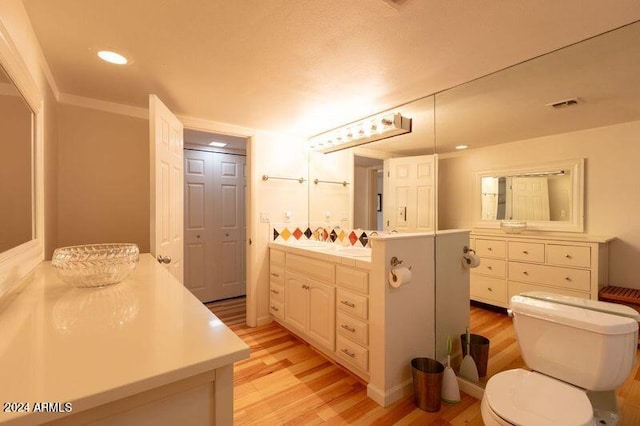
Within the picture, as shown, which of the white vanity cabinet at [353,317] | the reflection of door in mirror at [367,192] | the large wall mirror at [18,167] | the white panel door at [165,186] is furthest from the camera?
the reflection of door in mirror at [367,192]

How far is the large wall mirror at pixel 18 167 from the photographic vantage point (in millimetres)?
952

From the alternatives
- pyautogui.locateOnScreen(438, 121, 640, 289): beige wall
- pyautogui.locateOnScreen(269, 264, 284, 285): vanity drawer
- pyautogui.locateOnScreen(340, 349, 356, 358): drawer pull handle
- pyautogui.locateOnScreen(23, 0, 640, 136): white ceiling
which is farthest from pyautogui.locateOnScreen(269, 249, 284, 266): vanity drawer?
pyautogui.locateOnScreen(438, 121, 640, 289): beige wall

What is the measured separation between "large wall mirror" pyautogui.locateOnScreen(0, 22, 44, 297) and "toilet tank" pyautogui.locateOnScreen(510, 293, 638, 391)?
2219mm

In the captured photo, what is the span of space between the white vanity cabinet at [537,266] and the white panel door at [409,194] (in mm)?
382

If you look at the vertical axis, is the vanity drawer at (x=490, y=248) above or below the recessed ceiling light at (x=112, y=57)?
below

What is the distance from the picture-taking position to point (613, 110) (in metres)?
1.40

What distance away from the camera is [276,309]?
2969 millimetres

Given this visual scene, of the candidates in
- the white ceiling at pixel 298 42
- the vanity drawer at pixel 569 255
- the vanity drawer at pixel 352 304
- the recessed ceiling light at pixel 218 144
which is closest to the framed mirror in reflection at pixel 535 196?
the vanity drawer at pixel 569 255

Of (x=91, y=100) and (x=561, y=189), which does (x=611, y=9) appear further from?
(x=91, y=100)

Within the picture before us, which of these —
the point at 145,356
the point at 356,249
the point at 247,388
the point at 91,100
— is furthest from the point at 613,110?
the point at 91,100

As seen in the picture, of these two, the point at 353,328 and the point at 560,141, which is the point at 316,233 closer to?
the point at 353,328

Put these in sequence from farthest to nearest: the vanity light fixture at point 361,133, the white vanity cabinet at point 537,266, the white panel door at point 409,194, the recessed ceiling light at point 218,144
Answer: the recessed ceiling light at point 218,144, the vanity light fixture at point 361,133, the white panel door at point 409,194, the white vanity cabinet at point 537,266

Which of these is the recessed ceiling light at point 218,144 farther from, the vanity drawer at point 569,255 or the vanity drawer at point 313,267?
the vanity drawer at point 569,255

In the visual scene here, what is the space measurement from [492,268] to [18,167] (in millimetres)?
2560
